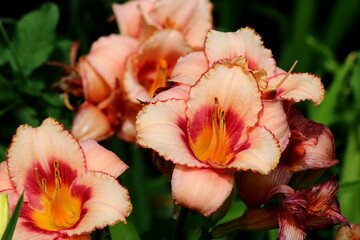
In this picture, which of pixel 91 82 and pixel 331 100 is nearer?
pixel 91 82

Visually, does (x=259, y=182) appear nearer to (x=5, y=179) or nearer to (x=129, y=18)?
(x=5, y=179)

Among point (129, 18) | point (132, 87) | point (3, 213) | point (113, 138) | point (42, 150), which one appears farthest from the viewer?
point (113, 138)

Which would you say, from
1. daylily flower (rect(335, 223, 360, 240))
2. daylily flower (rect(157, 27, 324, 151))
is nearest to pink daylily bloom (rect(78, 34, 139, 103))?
daylily flower (rect(157, 27, 324, 151))

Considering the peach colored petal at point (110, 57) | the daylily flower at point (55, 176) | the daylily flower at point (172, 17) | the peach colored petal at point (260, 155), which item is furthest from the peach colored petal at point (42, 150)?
the daylily flower at point (172, 17)

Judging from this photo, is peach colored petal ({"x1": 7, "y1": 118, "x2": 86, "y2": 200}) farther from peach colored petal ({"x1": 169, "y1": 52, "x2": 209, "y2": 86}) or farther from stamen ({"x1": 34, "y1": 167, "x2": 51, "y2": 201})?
peach colored petal ({"x1": 169, "y1": 52, "x2": 209, "y2": 86})

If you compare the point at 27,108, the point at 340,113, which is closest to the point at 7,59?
the point at 27,108

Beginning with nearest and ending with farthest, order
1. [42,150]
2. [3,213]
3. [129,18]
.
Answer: [3,213]
[42,150]
[129,18]

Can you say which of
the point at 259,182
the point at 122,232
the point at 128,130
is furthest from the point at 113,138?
the point at 259,182

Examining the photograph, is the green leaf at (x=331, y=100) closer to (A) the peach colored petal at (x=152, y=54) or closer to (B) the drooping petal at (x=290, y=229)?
(A) the peach colored petal at (x=152, y=54)

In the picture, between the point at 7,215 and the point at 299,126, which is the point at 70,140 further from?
the point at 299,126
